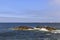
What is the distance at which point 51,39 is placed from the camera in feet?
109

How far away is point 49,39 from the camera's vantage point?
1314 inches

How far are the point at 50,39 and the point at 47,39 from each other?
898mm

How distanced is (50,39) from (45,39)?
3.16 feet

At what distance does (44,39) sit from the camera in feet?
109

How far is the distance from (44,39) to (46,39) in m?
0.60

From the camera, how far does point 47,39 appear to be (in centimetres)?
3400

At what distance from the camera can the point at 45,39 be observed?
33750mm

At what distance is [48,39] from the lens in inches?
1335

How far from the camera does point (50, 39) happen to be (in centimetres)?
3322

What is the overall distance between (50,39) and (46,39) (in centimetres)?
84

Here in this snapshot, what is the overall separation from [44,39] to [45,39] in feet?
1.59

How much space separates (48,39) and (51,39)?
921mm
